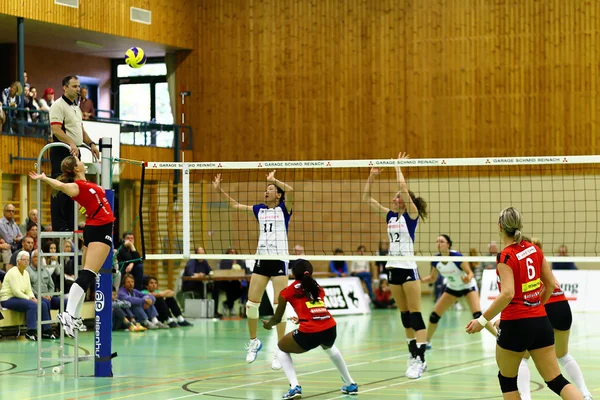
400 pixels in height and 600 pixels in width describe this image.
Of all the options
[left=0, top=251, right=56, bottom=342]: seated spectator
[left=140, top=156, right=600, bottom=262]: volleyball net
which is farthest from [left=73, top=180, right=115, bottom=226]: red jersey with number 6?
[left=140, top=156, right=600, bottom=262]: volleyball net

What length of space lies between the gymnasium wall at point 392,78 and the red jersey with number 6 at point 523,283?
20.0 metres

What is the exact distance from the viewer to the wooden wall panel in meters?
25.1

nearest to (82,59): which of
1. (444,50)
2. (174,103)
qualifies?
(174,103)

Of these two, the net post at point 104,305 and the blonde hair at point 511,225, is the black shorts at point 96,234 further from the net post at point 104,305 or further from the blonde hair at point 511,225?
the blonde hair at point 511,225

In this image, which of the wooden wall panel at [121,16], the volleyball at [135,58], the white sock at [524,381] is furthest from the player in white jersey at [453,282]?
the wooden wall panel at [121,16]

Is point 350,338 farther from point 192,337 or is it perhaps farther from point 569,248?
point 569,248

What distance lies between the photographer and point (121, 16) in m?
27.6

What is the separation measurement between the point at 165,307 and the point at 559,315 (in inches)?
490

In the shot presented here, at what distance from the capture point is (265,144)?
29562mm

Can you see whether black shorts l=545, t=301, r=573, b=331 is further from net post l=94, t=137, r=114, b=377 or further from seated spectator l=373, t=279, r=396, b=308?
seated spectator l=373, t=279, r=396, b=308

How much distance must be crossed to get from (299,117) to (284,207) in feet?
53.8

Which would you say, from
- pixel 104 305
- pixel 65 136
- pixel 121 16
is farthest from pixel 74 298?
pixel 121 16

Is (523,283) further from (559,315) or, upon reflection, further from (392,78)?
(392,78)

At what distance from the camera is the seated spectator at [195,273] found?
77.0 ft
